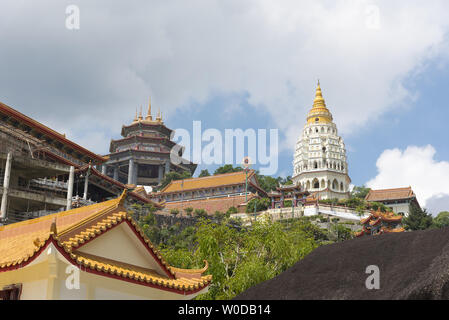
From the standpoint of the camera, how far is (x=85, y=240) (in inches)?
454

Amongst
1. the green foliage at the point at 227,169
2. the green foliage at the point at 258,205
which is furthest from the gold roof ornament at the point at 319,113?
the green foliage at the point at 258,205

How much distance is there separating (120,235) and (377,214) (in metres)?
50.6

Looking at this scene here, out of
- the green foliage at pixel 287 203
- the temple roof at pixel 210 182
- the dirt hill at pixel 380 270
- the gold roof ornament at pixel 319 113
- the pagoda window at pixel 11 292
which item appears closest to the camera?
the dirt hill at pixel 380 270

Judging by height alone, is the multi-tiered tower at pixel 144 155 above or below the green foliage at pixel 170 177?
above

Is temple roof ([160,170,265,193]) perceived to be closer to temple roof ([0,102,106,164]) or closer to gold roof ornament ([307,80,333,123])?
gold roof ornament ([307,80,333,123])

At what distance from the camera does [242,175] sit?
75.8m

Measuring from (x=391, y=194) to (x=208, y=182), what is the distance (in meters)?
27.2

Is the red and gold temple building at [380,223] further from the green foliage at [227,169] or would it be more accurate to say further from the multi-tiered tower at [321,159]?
the green foliage at [227,169]

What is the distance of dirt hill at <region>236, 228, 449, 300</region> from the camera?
313 inches

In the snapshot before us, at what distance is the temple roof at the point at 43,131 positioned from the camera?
149ft

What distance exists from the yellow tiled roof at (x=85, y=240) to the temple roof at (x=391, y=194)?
69.3 m

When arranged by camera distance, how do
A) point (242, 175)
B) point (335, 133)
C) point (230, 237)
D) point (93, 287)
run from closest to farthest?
point (93, 287), point (230, 237), point (242, 175), point (335, 133)
